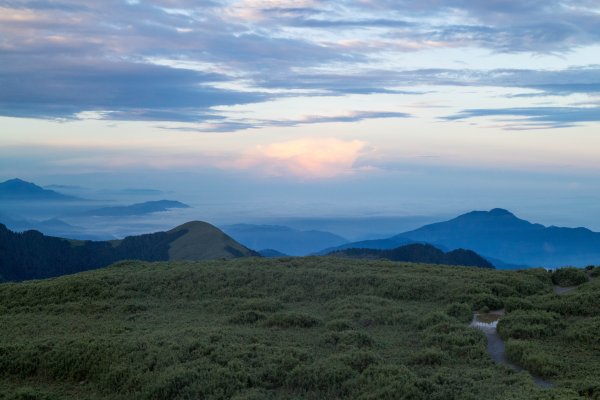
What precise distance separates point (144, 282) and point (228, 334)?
1303 centimetres

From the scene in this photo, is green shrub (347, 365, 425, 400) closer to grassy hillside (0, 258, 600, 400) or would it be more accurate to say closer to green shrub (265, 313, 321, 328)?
grassy hillside (0, 258, 600, 400)

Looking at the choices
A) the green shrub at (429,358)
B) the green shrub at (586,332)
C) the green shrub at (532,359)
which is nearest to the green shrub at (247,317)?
the green shrub at (429,358)

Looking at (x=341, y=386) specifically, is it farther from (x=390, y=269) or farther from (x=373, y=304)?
(x=390, y=269)

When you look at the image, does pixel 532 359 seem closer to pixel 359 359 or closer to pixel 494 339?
pixel 494 339

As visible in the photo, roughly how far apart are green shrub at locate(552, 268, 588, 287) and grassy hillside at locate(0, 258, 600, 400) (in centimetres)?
82

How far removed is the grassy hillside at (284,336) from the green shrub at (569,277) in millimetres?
816

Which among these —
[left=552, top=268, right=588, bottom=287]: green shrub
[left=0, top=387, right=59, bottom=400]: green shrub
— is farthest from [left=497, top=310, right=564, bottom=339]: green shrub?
[left=0, top=387, right=59, bottom=400]: green shrub

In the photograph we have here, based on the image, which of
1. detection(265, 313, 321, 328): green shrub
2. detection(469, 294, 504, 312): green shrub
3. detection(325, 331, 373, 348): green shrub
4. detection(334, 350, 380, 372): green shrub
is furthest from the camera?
detection(469, 294, 504, 312): green shrub

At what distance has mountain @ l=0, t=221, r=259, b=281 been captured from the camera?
16512 cm

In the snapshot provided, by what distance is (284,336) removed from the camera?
69.1 feet

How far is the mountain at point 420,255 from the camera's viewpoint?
157 m

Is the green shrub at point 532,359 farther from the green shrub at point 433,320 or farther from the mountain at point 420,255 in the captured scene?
the mountain at point 420,255

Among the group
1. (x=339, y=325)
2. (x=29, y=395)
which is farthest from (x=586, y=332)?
(x=29, y=395)

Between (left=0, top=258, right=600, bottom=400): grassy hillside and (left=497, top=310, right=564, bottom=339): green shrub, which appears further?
(left=497, top=310, right=564, bottom=339): green shrub
